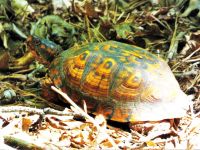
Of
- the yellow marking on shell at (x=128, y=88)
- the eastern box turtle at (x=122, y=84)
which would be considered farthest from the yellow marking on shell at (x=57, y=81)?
the yellow marking on shell at (x=128, y=88)

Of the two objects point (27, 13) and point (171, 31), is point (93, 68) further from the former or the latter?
point (27, 13)

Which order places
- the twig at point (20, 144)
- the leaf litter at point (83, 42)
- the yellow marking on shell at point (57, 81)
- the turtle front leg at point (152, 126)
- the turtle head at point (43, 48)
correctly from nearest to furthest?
the twig at point (20, 144) < the leaf litter at point (83, 42) < the turtle front leg at point (152, 126) < the yellow marking on shell at point (57, 81) < the turtle head at point (43, 48)

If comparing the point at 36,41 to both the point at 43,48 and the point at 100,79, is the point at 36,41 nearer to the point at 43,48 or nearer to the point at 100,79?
the point at 43,48

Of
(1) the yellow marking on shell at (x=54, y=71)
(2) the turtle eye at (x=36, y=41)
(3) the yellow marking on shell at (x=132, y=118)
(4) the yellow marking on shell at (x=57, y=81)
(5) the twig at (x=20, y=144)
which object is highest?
(2) the turtle eye at (x=36, y=41)

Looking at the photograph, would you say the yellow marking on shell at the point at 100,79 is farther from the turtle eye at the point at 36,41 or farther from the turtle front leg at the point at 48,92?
the turtle eye at the point at 36,41

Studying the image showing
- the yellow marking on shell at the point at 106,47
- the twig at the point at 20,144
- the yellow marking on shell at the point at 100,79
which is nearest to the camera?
the twig at the point at 20,144

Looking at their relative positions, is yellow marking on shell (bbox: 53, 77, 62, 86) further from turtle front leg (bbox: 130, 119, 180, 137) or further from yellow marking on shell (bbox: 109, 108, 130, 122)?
turtle front leg (bbox: 130, 119, 180, 137)
